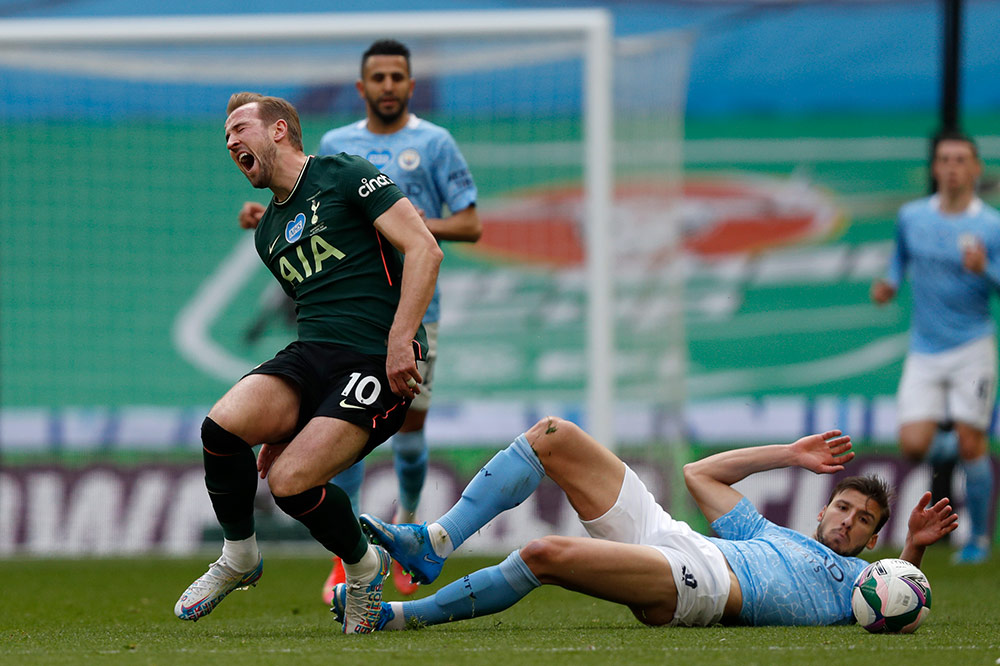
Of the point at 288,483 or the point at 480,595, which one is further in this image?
the point at 480,595

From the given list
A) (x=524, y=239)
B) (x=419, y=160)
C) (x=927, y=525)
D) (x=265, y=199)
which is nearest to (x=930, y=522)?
(x=927, y=525)

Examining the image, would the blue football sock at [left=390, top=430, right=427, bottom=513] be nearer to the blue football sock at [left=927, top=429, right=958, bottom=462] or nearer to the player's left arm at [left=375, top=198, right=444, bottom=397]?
the player's left arm at [left=375, top=198, right=444, bottom=397]

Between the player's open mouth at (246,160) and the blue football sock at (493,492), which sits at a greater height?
the player's open mouth at (246,160)

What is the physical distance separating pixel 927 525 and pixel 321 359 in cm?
218

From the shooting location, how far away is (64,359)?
10.8m

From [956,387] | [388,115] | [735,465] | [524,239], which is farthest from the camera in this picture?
[524,239]

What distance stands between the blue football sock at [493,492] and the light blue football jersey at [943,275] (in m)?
4.77

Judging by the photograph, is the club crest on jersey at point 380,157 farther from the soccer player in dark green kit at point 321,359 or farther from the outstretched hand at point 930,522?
the outstretched hand at point 930,522

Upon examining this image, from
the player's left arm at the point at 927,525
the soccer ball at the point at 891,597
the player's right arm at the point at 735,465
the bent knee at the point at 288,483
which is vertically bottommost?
the soccer ball at the point at 891,597

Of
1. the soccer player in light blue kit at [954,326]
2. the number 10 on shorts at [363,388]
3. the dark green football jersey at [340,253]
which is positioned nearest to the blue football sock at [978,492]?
the soccer player in light blue kit at [954,326]

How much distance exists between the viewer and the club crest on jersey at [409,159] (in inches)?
260

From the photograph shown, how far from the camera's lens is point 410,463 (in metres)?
6.93

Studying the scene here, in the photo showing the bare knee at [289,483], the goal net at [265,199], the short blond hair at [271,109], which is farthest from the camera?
the goal net at [265,199]

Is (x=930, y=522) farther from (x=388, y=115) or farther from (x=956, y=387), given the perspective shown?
(x=956, y=387)
